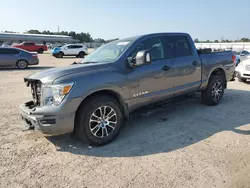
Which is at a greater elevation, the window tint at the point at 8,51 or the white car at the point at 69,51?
the white car at the point at 69,51

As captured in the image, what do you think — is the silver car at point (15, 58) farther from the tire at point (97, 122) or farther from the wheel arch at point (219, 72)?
the tire at point (97, 122)

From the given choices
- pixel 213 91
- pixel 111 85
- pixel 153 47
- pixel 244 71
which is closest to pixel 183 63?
pixel 153 47

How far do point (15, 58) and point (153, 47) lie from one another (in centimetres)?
1360

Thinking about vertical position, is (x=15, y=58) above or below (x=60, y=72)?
above

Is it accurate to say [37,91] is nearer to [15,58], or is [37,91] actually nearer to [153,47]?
[153,47]

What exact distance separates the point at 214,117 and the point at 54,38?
252 ft

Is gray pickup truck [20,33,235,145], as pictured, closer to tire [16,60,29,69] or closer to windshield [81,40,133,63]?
windshield [81,40,133,63]

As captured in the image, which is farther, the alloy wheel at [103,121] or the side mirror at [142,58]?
the side mirror at [142,58]

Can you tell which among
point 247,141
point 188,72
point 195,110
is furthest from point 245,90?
point 247,141

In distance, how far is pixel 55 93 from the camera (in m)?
3.59

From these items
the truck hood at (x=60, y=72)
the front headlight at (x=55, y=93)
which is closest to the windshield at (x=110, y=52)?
the truck hood at (x=60, y=72)

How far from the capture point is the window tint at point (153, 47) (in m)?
4.68

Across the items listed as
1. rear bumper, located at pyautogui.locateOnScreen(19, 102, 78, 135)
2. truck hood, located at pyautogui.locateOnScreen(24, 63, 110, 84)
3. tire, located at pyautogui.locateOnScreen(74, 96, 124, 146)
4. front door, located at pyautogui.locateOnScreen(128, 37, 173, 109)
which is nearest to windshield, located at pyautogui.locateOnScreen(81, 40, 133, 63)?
front door, located at pyautogui.locateOnScreen(128, 37, 173, 109)

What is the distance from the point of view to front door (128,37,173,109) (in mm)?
4359
